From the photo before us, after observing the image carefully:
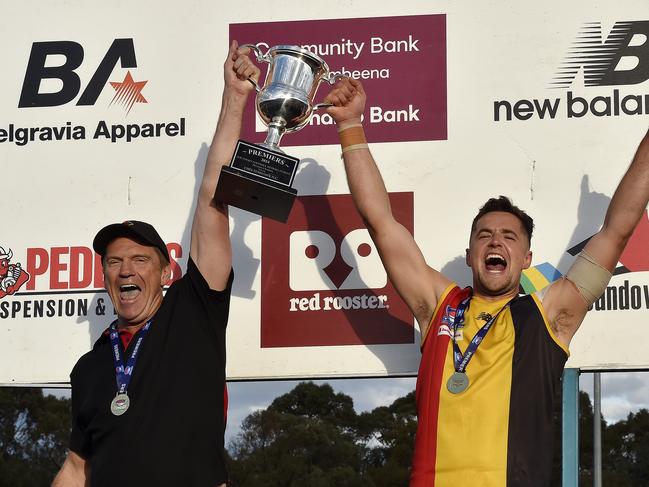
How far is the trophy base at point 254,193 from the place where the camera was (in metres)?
3.48

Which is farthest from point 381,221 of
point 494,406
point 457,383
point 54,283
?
point 54,283

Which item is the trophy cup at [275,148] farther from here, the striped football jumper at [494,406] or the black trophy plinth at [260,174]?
the striped football jumper at [494,406]

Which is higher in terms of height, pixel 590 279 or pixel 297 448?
pixel 590 279

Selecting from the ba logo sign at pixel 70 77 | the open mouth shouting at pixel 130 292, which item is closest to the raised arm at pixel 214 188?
the open mouth shouting at pixel 130 292

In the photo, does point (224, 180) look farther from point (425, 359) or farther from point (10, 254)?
point (10, 254)

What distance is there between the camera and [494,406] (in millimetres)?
3258

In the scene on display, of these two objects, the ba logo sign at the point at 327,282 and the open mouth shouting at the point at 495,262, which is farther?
the ba logo sign at the point at 327,282

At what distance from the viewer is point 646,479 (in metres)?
9.12

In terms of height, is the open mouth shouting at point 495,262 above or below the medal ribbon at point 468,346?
above

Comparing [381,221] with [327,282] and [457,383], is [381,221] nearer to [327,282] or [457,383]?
[327,282]

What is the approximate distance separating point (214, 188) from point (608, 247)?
1.36 metres

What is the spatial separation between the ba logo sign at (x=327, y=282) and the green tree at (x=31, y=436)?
24.6 ft

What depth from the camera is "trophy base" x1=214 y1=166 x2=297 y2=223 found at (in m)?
3.48

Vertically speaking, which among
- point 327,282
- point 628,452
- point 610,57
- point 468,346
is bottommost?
point 628,452
